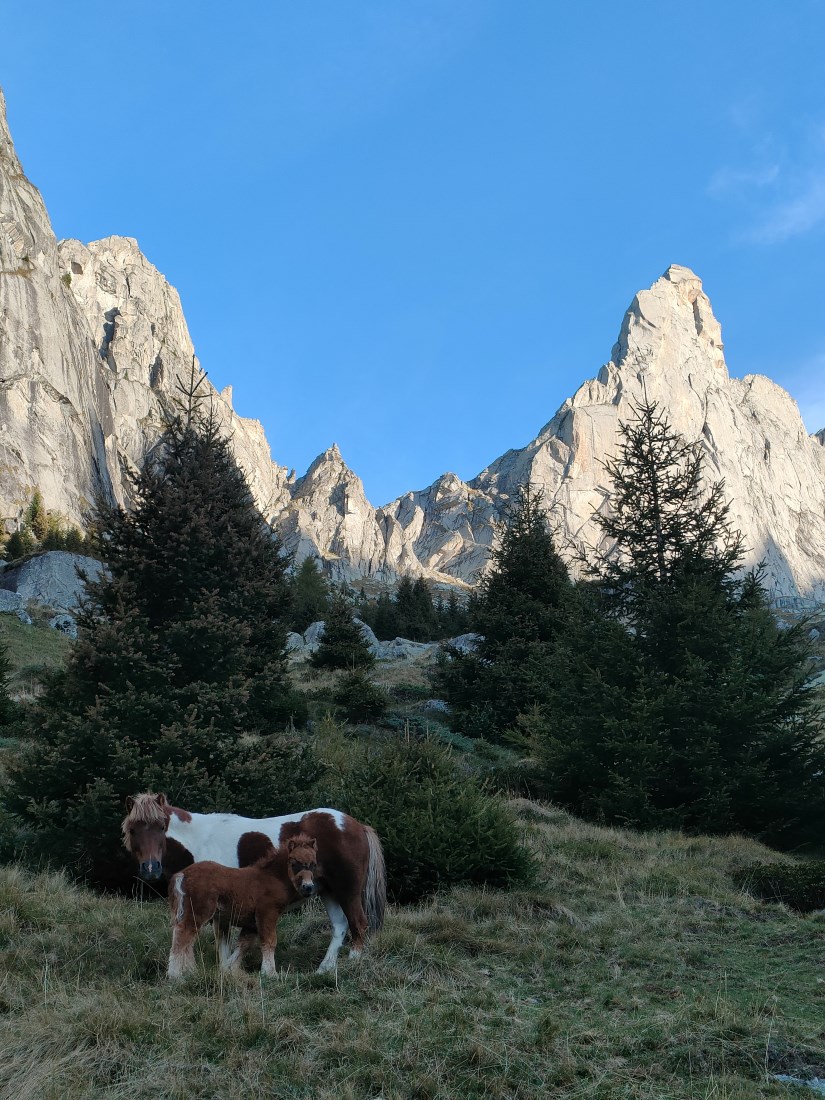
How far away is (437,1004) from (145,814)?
2.95 meters

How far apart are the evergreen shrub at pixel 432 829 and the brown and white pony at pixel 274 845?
192cm

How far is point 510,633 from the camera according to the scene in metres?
23.7

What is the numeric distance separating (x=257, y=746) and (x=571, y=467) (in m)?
190

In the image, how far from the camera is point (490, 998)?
5215 mm

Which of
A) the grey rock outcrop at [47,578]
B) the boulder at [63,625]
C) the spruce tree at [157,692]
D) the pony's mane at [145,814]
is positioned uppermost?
Result: the grey rock outcrop at [47,578]

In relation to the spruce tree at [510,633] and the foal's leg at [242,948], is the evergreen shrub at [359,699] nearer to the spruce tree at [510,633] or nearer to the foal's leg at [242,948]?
the spruce tree at [510,633]

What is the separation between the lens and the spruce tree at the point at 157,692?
8.59m

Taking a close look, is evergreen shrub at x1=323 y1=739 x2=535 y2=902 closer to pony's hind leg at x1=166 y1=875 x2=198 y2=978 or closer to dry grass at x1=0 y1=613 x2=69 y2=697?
pony's hind leg at x1=166 y1=875 x2=198 y2=978

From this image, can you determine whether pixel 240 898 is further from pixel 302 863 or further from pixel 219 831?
pixel 219 831

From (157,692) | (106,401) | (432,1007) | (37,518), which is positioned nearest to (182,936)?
(432,1007)

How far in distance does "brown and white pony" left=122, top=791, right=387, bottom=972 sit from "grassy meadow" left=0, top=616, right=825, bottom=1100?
33 cm

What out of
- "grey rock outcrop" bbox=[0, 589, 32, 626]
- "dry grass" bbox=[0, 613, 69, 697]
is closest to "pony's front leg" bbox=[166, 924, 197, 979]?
"dry grass" bbox=[0, 613, 69, 697]

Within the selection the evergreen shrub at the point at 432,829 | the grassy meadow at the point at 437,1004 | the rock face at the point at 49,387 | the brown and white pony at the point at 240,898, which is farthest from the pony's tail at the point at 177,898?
the rock face at the point at 49,387

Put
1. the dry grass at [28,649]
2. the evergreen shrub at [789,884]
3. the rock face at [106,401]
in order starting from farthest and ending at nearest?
the rock face at [106,401] → the dry grass at [28,649] → the evergreen shrub at [789,884]
